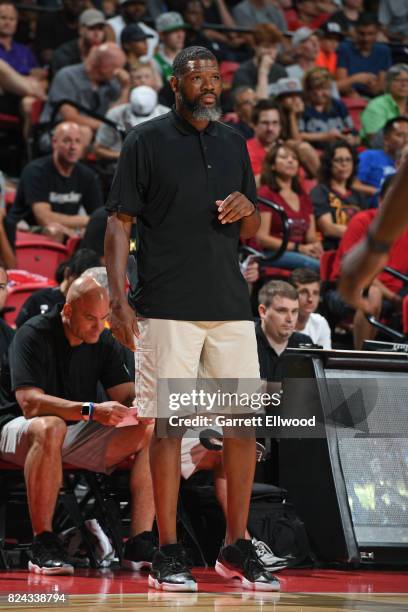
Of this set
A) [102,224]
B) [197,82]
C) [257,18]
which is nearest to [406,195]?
[197,82]

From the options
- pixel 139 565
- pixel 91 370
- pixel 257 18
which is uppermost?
pixel 257 18

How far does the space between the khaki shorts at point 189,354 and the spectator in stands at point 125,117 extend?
5911 millimetres

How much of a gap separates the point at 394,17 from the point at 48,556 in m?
12.5

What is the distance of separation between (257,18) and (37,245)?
7099mm

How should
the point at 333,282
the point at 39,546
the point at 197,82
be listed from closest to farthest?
the point at 197,82 → the point at 39,546 → the point at 333,282

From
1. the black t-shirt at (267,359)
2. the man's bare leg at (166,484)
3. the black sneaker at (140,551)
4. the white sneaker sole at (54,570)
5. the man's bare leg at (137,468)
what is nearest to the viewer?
the man's bare leg at (166,484)

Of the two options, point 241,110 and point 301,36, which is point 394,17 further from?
point 241,110

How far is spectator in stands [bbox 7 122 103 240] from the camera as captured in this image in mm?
9266

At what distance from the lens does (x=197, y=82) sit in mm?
4641

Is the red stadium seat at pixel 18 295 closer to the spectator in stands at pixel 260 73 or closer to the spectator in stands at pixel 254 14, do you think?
the spectator in stands at pixel 260 73

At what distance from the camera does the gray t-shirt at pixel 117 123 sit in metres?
10.5

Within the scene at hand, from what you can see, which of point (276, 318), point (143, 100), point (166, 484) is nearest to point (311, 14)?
point (143, 100)

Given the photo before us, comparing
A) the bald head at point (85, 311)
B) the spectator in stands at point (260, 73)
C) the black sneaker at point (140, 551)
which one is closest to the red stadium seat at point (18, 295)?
the bald head at point (85, 311)

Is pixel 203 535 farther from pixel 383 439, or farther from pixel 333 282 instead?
pixel 333 282
